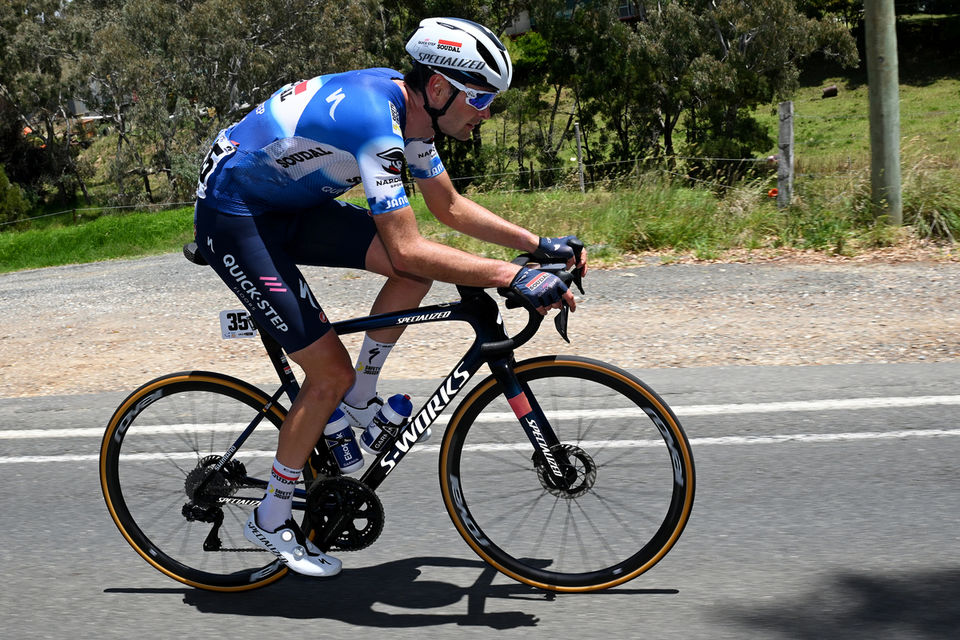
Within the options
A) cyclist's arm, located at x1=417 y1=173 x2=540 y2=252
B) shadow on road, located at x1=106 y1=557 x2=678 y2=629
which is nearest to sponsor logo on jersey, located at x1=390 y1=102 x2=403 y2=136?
cyclist's arm, located at x1=417 y1=173 x2=540 y2=252

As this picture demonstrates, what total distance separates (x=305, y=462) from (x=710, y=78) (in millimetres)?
32986

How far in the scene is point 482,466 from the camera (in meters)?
3.54

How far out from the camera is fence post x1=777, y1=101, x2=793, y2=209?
37.6 ft

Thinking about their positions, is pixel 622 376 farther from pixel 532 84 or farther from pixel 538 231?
pixel 532 84

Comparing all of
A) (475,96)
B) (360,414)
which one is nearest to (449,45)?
(475,96)

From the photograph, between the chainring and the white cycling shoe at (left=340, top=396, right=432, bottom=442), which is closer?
the chainring

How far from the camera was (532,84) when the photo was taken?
134ft

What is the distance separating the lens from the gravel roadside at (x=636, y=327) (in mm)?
6781

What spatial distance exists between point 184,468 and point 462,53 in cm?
200

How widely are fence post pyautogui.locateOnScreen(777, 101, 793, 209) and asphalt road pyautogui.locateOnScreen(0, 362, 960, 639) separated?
665 centimetres

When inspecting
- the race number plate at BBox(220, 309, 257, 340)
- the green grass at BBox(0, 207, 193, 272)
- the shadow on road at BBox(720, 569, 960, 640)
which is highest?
the race number plate at BBox(220, 309, 257, 340)

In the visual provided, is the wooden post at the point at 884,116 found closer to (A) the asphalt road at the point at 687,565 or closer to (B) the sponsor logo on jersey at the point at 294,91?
(A) the asphalt road at the point at 687,565

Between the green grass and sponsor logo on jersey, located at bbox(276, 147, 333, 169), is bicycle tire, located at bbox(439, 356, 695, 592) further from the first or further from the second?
the green grass

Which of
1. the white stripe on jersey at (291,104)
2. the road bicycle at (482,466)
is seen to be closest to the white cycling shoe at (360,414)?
the road bicycle at (482,466)
